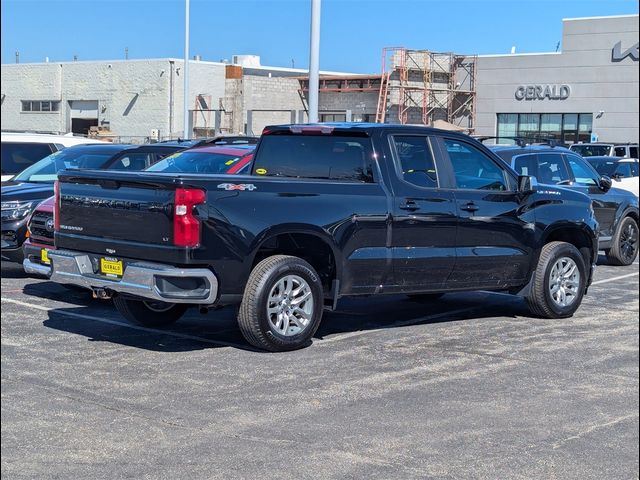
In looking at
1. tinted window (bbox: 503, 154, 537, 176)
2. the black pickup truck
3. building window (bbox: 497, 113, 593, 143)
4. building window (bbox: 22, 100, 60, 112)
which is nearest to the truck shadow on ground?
the black pickup truck

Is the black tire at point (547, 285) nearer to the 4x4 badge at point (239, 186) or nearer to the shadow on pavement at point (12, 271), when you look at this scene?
the 4x4 badge at point (239, 186)

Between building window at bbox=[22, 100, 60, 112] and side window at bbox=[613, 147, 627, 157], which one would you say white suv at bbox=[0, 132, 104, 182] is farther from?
building window at bbox=[22, 100, 60, 112]

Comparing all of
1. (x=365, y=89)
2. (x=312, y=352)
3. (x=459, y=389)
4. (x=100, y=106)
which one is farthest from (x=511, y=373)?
(x=100, y=106)

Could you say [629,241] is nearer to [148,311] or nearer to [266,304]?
[148,311]

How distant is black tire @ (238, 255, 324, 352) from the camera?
8.15m

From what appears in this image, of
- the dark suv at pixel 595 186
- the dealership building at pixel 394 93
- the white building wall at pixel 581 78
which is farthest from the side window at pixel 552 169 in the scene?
the white building wall at pixel 581 78

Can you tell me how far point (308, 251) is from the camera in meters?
8.93

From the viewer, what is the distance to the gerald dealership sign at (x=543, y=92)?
155 ft

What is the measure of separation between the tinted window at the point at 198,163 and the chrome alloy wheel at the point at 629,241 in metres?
7.34

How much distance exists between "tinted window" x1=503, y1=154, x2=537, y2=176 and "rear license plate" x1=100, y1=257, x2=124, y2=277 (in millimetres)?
7756

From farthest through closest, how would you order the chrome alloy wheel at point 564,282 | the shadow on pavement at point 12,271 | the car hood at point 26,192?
the shadow on pavement at point 12,271, the car hood at point 26,192, the chrome alloy wheel at point 564,282

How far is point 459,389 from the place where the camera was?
7.18 m

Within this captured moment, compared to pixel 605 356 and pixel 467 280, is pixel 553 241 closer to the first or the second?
pixel 467 280

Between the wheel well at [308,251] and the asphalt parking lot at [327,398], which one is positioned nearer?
the asphalt parking lot at [327,398]
